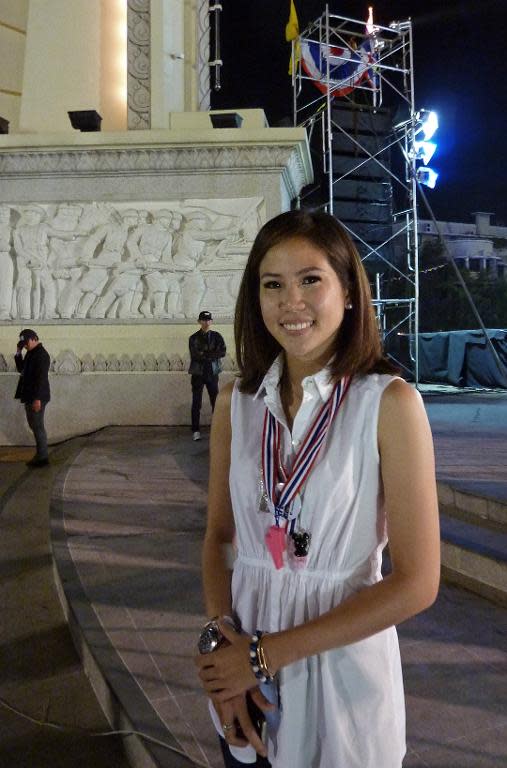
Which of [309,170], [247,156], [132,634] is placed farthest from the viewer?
[309,170]

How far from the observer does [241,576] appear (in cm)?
124

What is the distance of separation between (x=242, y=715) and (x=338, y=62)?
13.3 meters

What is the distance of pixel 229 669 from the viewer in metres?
1.09

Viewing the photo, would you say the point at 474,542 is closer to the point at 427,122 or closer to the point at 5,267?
the point at 5,267

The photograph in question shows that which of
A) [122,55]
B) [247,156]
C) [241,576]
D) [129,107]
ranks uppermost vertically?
[122,55]

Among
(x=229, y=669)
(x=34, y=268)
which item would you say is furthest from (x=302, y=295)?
(x=34, y=268)

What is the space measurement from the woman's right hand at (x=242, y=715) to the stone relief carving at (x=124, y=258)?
8.37m

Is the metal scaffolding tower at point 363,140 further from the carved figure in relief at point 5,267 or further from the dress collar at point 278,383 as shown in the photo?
the dress collar at point 278,383

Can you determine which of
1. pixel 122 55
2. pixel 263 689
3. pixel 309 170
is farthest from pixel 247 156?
pixel 263 689

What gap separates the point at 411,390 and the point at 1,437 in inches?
373

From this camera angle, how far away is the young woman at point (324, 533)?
107 cm

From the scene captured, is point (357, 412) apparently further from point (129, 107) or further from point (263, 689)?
point (129, 107)

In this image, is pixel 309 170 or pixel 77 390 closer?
pixel 77 390

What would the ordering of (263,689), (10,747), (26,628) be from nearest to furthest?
(263,689)
(10,747)
(26,628)
